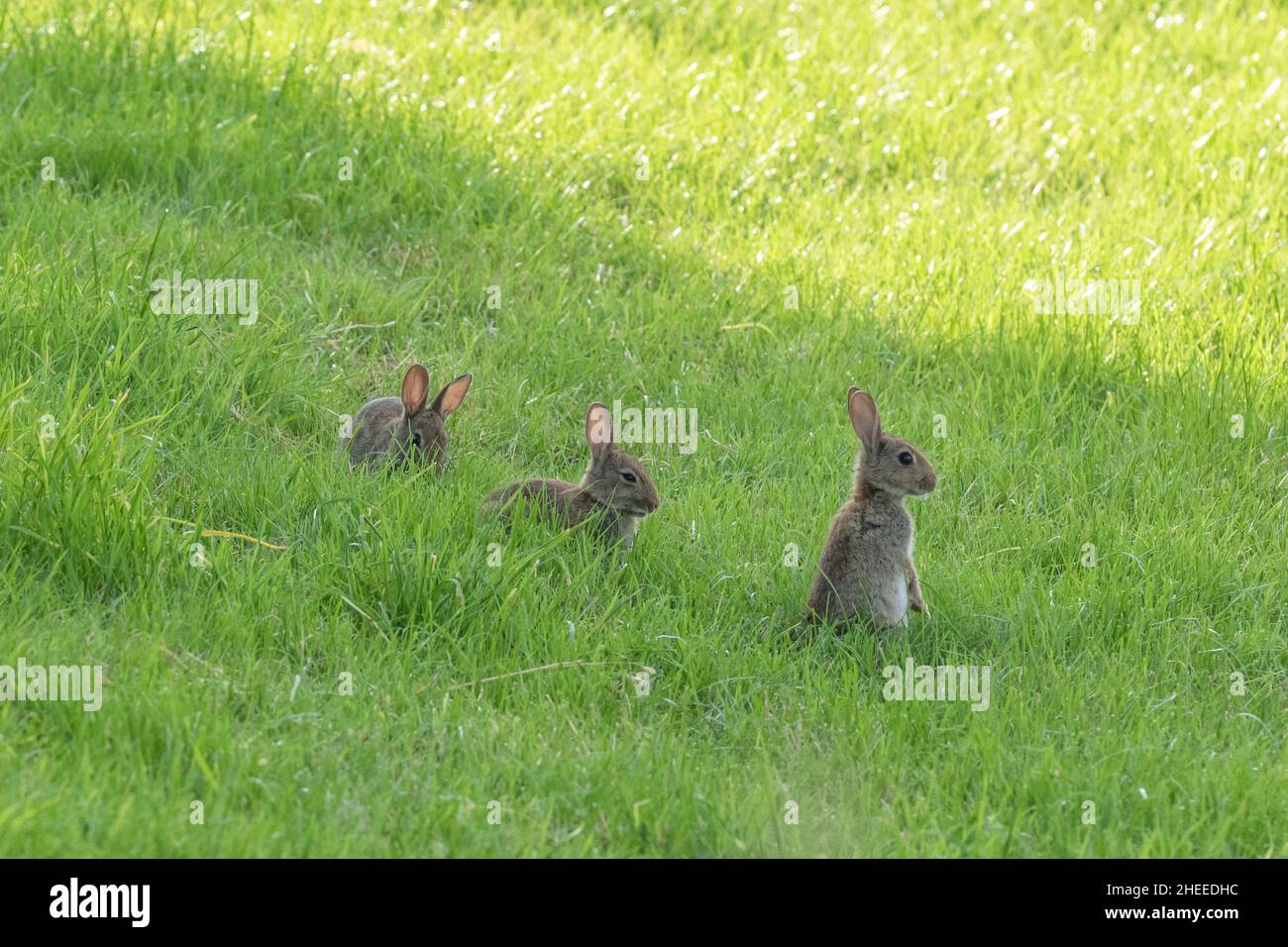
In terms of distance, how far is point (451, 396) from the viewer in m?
7.99

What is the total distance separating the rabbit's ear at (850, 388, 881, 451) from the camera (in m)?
7.00

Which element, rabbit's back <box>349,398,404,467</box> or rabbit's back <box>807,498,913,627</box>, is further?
rabbit's back <box>349,398,404,467</box>

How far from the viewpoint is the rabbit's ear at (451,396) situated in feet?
26.0

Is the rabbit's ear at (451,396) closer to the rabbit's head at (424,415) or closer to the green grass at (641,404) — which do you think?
the rabbit's head at (424,415)

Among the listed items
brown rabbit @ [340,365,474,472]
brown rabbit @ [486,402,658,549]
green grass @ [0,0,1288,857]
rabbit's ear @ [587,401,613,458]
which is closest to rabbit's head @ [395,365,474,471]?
brown rabbit @ [340,365,474,472]

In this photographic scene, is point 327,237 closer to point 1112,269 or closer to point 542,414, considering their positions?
point 542,414

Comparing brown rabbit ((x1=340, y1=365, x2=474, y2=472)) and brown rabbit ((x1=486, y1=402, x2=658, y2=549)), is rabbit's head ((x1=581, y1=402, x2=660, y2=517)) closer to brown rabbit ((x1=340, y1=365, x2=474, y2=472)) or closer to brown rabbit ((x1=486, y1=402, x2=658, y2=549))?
brown rabbit ((x1=486, y1=402, x2=658, y2=549))

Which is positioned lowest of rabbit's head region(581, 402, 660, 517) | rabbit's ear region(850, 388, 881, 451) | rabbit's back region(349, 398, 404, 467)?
rabbit's back region(349, 398, 404, 467)

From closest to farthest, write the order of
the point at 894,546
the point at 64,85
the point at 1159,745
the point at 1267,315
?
the point at 1159,745
the point at 894,546
the point at 1267,315
the point at 64,85
